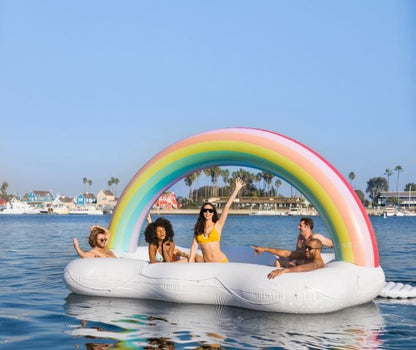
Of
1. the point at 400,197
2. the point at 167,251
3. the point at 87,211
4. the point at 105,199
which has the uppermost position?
the point at 400,197

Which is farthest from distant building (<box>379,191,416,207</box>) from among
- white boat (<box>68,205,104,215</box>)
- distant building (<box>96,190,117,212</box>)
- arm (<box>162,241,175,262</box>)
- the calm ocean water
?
the calm ocean water

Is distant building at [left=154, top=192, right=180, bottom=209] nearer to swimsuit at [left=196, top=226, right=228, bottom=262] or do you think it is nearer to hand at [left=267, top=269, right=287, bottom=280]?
swimsuit at [left=196, top=226, right=228, bottom=262]

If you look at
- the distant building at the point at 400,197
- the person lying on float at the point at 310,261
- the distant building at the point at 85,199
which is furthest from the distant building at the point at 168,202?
the person lying on float at the point at 310,261

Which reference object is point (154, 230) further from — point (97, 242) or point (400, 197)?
point (400, 197)

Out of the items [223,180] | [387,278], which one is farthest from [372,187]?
[387,278]

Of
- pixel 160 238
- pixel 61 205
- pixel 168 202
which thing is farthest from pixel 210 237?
pixel 61 205

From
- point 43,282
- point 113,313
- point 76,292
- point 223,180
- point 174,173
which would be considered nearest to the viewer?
point 113,313

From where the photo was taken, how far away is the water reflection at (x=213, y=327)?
507 centimetres

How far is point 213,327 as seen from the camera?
5.67 metres

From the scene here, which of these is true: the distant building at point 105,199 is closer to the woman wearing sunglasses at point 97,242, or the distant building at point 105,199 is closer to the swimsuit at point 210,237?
the woman wearing sunglasses at point 97,242

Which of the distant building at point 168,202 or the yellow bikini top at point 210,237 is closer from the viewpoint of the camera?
the yellow bikini top at point 210,237

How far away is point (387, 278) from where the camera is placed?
386 inches

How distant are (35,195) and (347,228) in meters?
123

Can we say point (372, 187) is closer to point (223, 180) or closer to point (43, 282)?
point (223, 180)
